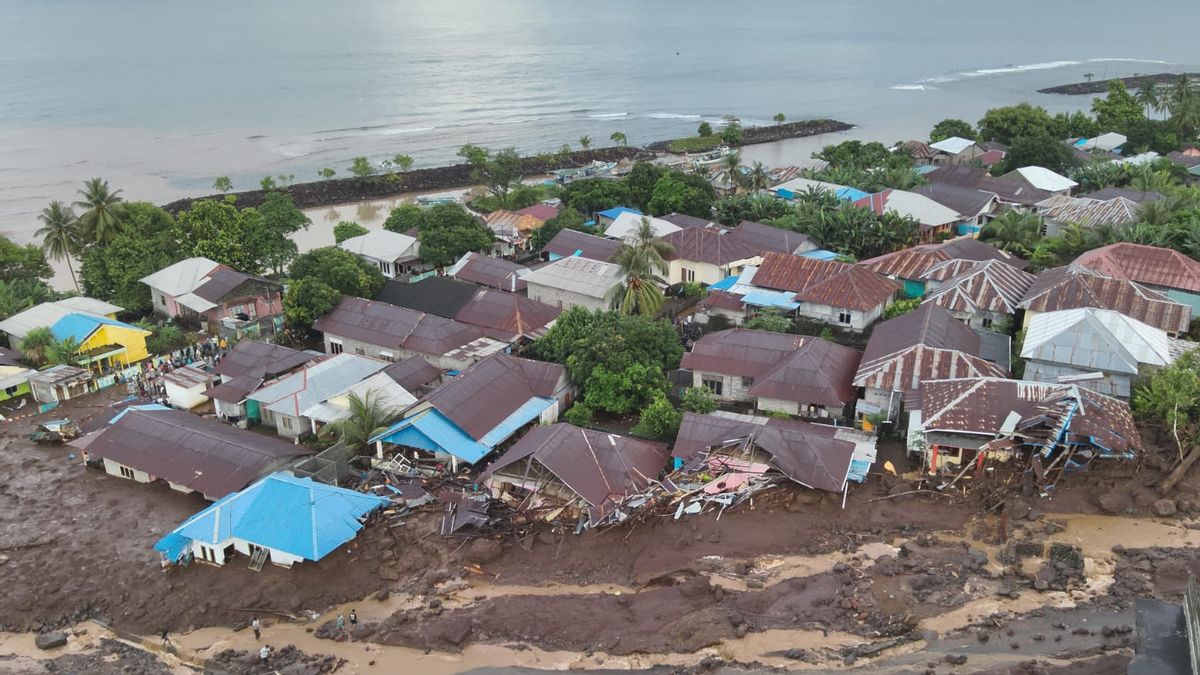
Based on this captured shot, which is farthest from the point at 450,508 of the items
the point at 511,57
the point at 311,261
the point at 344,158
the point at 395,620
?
the point at 511,57

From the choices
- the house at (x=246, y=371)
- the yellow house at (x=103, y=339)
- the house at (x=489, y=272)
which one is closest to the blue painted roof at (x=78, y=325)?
the yellow house at (x=103, y=339)

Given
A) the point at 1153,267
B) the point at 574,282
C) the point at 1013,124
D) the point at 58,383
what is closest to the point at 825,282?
the point at 574,282

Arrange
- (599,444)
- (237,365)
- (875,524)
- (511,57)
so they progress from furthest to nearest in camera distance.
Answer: (511,57) → (237,365) → (599,444) → (875,524)

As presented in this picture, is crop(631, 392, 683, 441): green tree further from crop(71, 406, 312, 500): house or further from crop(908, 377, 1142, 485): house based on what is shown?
crop(71, 406, 312, 500): house

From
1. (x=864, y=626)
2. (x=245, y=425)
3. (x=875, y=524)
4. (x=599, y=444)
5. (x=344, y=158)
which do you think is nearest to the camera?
(x=864, y=626)

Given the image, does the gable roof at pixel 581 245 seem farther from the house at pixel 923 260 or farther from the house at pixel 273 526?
the house at pixel 273 526

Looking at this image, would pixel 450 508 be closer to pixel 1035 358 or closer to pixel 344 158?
pixel 1035 358

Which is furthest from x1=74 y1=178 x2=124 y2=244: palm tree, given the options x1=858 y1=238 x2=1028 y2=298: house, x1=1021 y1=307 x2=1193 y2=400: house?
x1=1021 y1=307 x2=1193 y2=400: house

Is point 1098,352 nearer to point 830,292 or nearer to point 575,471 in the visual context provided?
point 830,292
